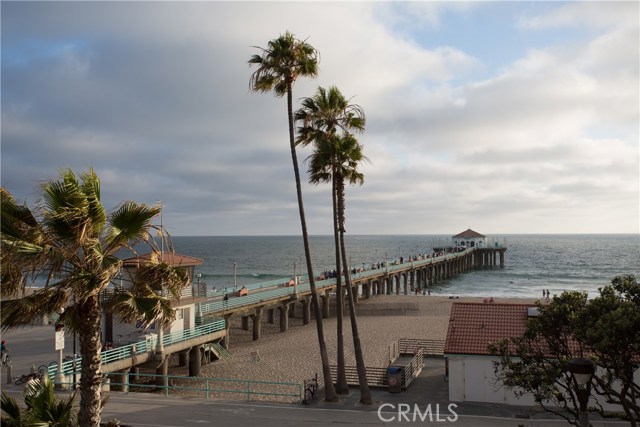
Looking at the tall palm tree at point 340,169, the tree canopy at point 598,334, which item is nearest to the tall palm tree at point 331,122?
the tall palm tree at point 340,169

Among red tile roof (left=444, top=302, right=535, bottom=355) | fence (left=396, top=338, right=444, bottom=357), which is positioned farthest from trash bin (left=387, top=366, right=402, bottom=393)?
fence (left=396, top=338, right=444, bottom=357)

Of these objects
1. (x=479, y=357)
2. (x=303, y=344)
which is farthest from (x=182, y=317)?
(x=479, y=357)

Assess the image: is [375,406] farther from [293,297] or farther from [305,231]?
[293,297]

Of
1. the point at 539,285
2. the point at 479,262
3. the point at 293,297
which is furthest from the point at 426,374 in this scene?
the point at 479,262

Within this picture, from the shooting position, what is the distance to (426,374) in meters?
23.2

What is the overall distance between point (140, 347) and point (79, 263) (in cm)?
1541

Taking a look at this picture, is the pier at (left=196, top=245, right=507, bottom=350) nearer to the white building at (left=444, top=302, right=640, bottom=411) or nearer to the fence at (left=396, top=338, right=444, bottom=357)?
the fence at (left=396, top=338, right=444, bottom=357)

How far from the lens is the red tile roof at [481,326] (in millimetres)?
18688

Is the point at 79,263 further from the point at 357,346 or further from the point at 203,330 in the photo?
the point at 203,330

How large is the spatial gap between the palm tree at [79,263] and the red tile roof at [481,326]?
1282cm

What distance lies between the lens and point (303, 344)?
3362cm

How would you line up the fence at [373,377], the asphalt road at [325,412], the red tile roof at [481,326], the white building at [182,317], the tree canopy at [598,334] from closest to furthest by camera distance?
the tree canopy at [598,334] < the asphalt road at [325,412] < the red tile roof at [481,326] < the fence at [373,377] < the white building at [182,317]

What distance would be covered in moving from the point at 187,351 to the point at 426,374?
37.9ft

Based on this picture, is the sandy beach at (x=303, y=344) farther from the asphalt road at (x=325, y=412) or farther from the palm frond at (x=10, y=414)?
the palm frond at (x=10, y=414)
